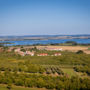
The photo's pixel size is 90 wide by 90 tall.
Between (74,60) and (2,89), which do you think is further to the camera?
(74,60)

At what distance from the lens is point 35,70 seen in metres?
26.8

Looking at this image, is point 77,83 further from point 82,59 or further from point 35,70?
point 82,59

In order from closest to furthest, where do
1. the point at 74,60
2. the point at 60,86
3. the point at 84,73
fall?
the point at 60,86, the point at 84,73, the point at 74,60

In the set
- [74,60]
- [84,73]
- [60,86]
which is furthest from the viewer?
[74,60]

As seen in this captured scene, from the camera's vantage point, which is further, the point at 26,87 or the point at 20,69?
the point at 20,69

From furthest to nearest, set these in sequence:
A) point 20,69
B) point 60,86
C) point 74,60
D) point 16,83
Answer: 1. point 74,60
2. point 20,69
3. point 16,83
4. point 60,86

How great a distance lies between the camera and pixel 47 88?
1947cm

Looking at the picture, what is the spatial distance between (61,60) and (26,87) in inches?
690

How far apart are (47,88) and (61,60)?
17468mm

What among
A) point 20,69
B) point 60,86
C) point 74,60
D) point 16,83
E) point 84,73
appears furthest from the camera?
point 74,60

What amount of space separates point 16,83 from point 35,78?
2.38 metres

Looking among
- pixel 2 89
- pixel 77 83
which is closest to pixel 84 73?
pixel 77 83

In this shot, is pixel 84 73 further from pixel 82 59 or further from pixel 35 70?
pixel 82 59

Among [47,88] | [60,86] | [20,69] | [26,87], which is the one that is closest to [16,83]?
[26,87]
